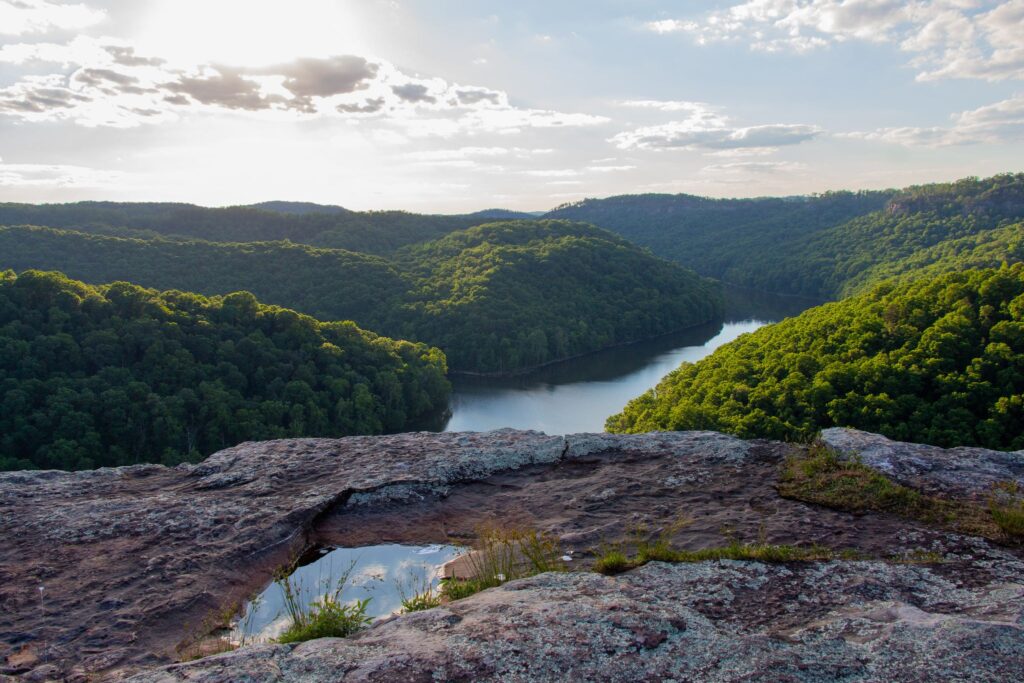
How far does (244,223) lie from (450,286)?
2414 inches

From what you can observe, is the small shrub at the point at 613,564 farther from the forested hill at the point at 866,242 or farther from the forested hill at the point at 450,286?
the forested hill at the point at 866,242

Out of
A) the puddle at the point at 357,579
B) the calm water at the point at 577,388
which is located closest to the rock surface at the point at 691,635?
the puddle at the point at 357,579

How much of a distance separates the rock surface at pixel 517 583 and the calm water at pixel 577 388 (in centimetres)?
3178

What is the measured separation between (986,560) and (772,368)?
31.9 meters

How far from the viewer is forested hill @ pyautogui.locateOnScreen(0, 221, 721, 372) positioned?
7294cm

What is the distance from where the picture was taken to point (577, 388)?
196 ft

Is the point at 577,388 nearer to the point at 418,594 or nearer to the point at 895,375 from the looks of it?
the point at 895,375

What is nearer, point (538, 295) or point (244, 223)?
point (538, 295)

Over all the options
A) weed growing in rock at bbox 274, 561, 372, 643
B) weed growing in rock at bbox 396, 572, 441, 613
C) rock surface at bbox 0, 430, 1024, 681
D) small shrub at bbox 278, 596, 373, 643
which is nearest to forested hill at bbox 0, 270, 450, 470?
rock surface at bbox 0, 430, 1024, 681

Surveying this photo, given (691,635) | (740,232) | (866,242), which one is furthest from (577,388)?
(740,232)

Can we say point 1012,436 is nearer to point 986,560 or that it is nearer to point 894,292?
point 894,292

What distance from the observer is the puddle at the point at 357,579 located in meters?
4.79

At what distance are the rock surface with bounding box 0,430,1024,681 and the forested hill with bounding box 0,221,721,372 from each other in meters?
60.5

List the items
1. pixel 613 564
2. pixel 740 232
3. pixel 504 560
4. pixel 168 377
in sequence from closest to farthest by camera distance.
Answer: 1. pixel 613 564
2. pixel 504 560
3. pixel 168 377
4. pixel 740 232
